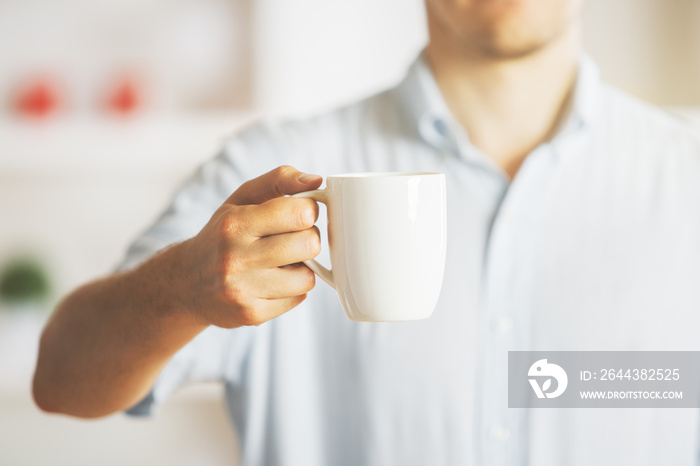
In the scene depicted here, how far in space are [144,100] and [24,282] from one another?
0.52 meters

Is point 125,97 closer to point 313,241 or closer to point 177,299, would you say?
point 177,299

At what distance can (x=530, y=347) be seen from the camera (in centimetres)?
93

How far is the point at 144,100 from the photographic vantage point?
6.02ft

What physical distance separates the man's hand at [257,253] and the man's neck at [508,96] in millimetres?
476

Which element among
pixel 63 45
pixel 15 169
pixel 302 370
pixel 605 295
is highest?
pixel 63 45

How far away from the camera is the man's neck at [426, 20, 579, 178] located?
1.03m

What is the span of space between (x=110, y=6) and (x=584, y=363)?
1478 millimetres

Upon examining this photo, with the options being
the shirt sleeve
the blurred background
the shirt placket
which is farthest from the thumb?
the blurred background

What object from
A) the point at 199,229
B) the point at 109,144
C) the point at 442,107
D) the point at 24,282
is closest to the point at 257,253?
the point at 199,229

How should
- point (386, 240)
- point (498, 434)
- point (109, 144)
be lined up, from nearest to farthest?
1. point (386, 240)
2. point (498, 434)
3. point (109, 144)

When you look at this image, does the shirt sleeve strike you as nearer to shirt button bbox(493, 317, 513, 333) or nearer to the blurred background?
shirt button bbox(493, 317, 513, 333)

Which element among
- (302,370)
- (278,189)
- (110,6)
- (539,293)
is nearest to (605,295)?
(539,293)

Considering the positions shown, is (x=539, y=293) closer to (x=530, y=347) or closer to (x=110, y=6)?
(x=530, y=347)

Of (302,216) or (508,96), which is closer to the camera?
(302,216)
